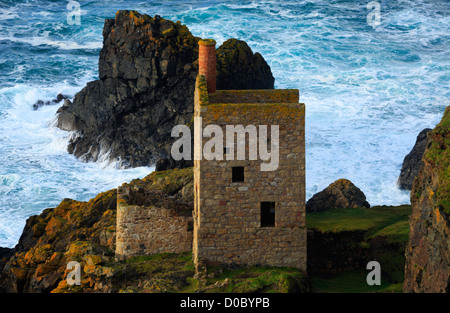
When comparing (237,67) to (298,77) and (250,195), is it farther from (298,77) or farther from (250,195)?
(250,195)

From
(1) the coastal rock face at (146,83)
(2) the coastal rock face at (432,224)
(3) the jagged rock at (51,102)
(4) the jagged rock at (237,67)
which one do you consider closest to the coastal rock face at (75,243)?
(2) the coastal rock face at (432,224)

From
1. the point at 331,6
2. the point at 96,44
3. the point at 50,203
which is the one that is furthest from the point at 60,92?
the point at 331,6

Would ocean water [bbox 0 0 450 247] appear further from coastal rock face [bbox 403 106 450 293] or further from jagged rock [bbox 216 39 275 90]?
coastal rock face [bbox 403 106 450 293]

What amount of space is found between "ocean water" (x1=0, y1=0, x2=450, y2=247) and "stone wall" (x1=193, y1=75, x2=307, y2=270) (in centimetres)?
2154

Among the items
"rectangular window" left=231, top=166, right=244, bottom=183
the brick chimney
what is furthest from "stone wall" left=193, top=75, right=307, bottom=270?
the brick chimney

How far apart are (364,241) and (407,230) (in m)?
1.79

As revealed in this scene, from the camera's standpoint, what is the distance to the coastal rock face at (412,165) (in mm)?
56625

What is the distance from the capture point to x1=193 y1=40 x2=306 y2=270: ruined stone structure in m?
32.1

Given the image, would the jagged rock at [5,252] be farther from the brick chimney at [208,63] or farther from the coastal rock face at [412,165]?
the coastal rock face at [412,165]

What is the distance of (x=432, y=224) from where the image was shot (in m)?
30.9

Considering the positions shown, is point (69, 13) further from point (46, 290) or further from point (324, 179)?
point (46, 290)

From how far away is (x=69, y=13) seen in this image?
98.8 metres

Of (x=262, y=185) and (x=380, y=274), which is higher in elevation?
(x=262, y=185)

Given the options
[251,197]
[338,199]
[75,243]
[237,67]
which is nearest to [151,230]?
[75,243]
